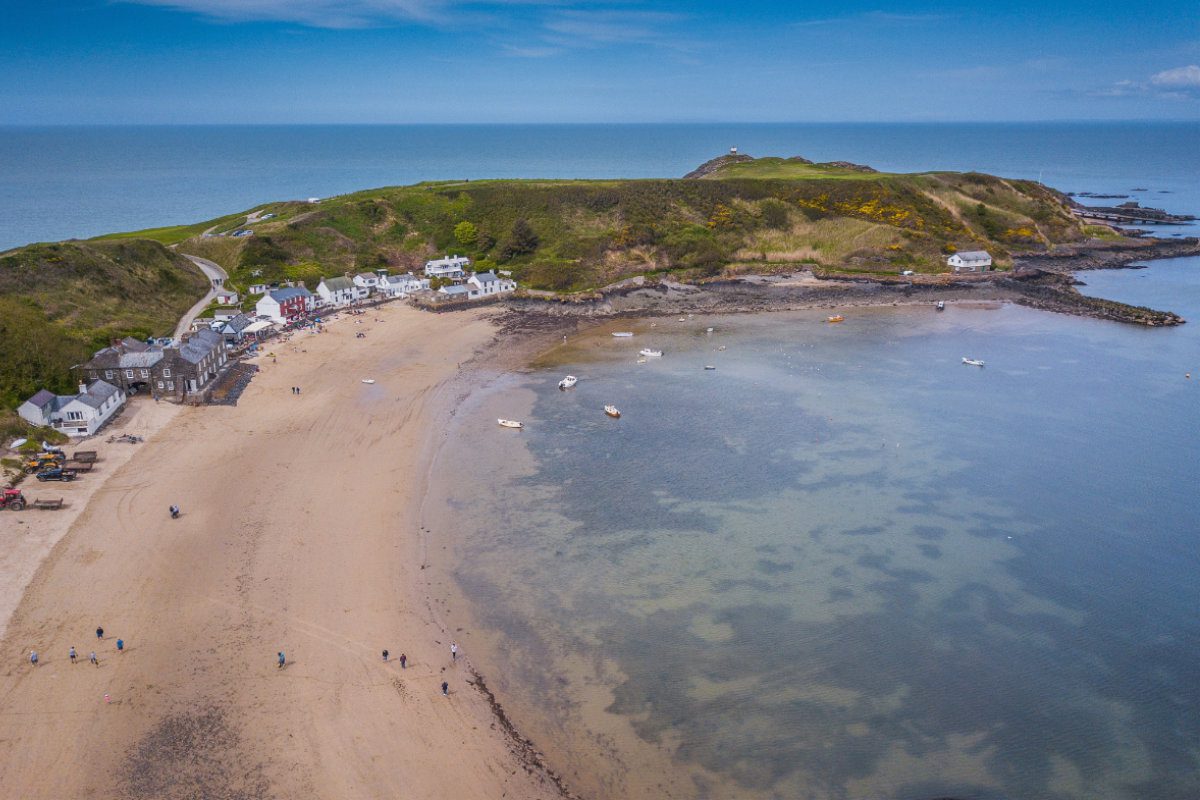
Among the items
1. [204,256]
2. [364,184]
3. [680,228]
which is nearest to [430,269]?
[204,256]

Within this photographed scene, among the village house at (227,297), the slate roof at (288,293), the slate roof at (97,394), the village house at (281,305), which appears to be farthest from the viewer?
the village house at (227,297)

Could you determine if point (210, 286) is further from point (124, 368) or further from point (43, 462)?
point (43, 462)

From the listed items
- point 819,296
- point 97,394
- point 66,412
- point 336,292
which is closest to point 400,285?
point 336,292

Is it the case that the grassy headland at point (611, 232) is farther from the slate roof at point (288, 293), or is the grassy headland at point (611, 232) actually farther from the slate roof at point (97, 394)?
the slate roof at point (97, 394)

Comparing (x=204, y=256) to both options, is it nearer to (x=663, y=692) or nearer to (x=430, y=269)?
(x=430, y=269)

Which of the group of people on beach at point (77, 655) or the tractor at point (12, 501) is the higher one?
the tractor at point (12, 501)

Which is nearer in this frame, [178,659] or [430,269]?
[178,659]

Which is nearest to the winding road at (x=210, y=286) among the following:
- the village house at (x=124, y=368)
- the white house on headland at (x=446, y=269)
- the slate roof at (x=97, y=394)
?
the village house at (x=124, y=368)
